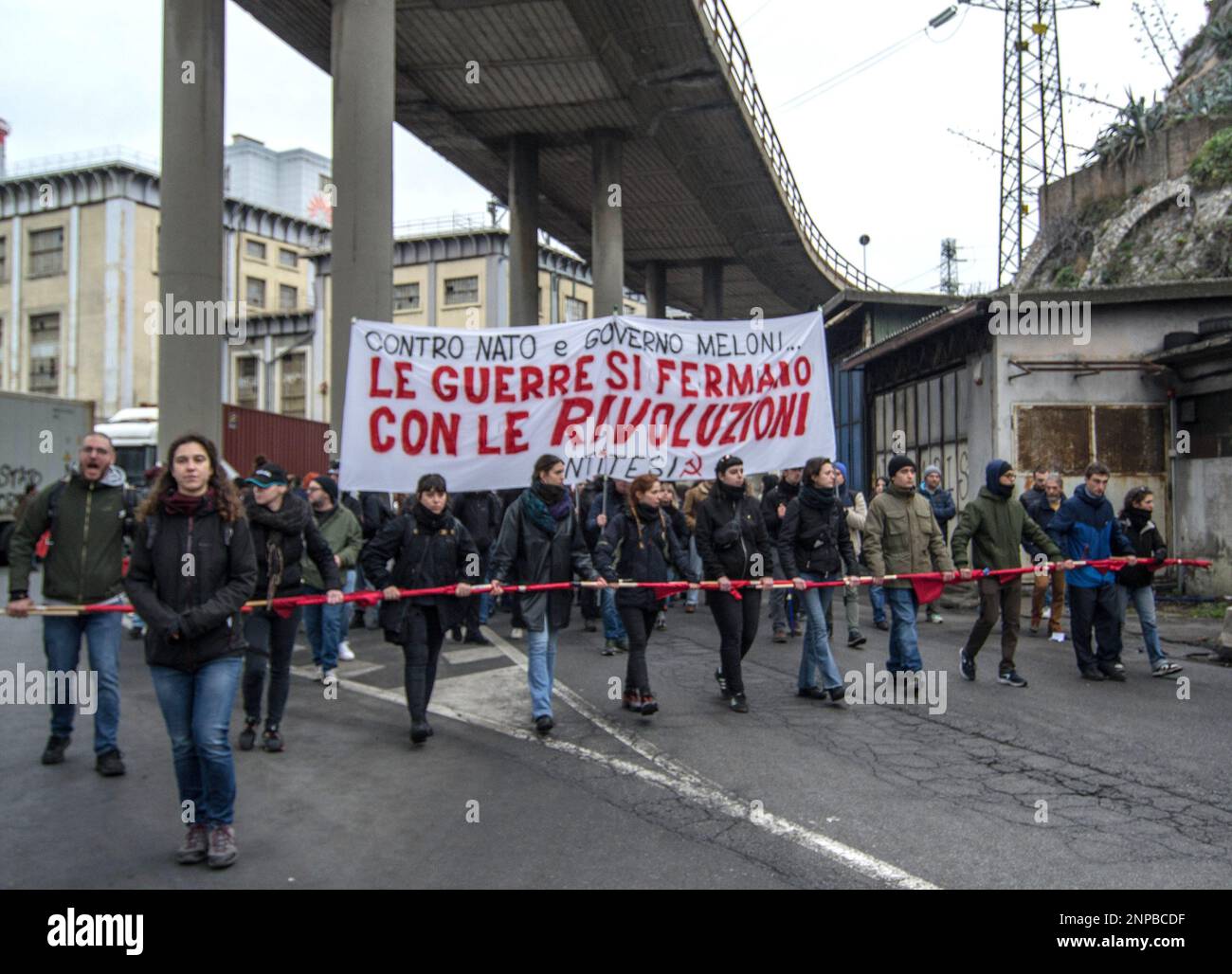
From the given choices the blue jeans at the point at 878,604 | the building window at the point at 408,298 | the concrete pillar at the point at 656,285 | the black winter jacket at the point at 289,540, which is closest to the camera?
the black winter jacket at the point at 289,540

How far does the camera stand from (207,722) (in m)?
4.70

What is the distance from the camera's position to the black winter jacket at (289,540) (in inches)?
264

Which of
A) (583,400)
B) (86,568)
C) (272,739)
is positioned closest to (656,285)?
(583,400)

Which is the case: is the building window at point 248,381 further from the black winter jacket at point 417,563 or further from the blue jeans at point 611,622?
the black winter jacket at point 417,563

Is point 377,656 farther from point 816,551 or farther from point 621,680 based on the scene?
point 816,551

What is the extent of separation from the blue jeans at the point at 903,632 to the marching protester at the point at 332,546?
4740 mm

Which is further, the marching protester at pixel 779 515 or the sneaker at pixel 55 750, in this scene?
the marching protester at pixel 779 515

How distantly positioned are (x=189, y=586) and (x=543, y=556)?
10.2ft

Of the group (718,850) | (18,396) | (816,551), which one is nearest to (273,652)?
(718,850)

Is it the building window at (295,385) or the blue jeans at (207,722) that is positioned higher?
the building window at (295,385)

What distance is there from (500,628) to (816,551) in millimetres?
5308

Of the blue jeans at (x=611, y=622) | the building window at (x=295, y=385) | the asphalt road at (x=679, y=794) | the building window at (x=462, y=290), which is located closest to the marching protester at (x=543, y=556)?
the asphalt road at (x=679, y=794)

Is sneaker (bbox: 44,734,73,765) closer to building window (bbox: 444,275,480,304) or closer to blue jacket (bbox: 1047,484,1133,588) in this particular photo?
blue jacket (bbox: 1047,484,1133,588)

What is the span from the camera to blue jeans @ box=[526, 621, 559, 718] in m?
7.22
